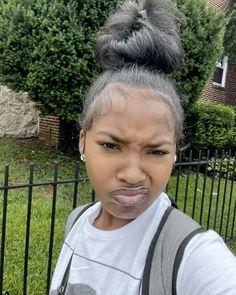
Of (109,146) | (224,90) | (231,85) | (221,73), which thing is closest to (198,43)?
(109,146)

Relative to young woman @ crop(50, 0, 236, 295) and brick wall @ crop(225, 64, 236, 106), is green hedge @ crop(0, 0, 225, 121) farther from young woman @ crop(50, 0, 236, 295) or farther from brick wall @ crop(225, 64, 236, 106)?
brick wall @ crop(225, 64, 236, 106)

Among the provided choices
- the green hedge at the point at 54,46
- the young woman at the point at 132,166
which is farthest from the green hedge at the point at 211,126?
the young woman at the point at 132,166

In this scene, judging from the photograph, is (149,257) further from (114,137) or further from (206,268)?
(114,137)

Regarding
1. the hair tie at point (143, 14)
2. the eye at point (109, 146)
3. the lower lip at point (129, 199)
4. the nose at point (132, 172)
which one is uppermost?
the hair tie at point (143, 14)

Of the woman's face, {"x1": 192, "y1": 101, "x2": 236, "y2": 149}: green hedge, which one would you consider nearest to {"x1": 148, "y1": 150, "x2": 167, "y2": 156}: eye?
the woman's face

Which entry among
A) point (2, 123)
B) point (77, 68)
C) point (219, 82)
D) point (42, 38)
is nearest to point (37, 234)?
point (77, 68)

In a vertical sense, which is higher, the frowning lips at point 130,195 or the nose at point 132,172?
the nose at point 132,172

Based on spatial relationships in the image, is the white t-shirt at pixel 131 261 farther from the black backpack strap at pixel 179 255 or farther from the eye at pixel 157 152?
the eye at pixel 157 152

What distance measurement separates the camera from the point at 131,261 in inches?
42.4

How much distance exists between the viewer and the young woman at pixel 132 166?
3.41 feet

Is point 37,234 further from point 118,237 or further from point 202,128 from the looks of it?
point 202,128

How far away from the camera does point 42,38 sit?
5418 mm

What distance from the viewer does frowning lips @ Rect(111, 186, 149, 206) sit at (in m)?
1.07

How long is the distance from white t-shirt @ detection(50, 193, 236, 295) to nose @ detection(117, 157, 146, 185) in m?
0.12
